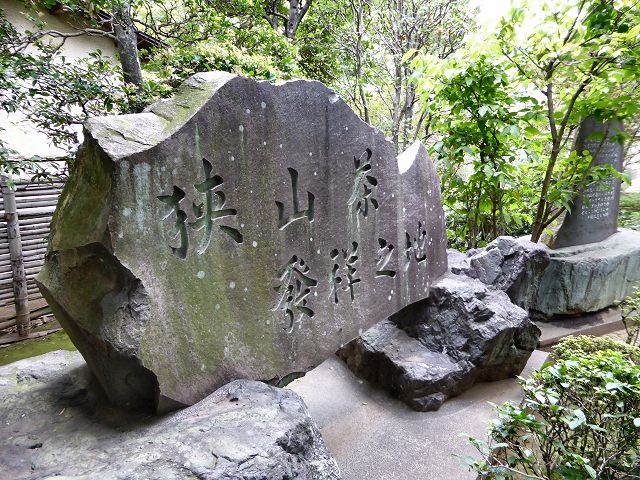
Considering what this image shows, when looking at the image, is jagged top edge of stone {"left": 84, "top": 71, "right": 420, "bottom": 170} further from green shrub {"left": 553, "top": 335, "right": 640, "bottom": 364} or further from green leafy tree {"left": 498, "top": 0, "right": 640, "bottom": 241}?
green leafy tree {"left": 498, "top": 0, "right": 640, "bottom": 241}

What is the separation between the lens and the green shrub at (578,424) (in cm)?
175

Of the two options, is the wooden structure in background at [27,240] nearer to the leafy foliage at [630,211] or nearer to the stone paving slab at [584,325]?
the stone paving slab at [584,325]

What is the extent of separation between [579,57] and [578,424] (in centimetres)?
489

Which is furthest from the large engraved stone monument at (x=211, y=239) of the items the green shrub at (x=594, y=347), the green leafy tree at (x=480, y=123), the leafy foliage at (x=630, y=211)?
the leafy foliage at (x=630, y=211)

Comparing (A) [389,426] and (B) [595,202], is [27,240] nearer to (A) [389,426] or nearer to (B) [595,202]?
(A) [389,426]

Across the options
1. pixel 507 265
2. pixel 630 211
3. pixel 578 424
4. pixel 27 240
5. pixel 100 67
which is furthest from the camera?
pixel 630 211

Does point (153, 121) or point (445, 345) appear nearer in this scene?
point (153, 121)

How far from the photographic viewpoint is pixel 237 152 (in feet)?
7.32

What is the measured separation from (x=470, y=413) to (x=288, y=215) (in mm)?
2672

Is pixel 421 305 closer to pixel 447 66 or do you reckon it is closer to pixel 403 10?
pixel 447 66

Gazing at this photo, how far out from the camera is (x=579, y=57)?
4828 millimetres

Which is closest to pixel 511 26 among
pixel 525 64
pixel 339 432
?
pixel 525 64

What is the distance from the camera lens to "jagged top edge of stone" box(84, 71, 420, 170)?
1.77 m

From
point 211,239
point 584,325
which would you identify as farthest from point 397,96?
point 211,239
